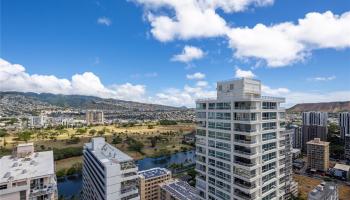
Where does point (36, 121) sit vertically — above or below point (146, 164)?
above

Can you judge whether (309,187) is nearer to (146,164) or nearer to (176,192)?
(176,192)

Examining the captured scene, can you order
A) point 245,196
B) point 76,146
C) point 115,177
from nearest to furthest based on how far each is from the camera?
point 245,196, point 115,177, point 76,146

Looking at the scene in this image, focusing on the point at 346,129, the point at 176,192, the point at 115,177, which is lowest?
the point at 176,192

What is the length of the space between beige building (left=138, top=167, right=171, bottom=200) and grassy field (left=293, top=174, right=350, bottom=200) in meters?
31.9

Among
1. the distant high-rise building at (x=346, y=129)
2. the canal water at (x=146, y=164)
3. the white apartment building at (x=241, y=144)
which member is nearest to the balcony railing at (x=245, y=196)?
Answer: the white apartment building at (x=241, y=144)

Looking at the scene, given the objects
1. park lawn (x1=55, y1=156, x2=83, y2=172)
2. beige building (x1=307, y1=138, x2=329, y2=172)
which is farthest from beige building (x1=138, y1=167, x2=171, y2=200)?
beige building (x1=307, y1=138, x2=329, y2=172)

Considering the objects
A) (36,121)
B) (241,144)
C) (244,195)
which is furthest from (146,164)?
(36,121)

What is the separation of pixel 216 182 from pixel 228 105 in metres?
7.68

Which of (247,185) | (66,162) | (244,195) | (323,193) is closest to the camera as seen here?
(247,185)

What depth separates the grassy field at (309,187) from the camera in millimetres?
53441

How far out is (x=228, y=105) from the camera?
2162 centimetres

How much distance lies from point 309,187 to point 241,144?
5176 cm

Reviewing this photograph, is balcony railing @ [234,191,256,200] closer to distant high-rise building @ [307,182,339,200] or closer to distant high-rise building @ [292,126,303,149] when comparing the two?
distant high-rise building @ [307,182,339,200]

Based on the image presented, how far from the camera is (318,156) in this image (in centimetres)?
7062
